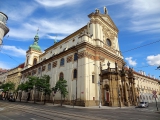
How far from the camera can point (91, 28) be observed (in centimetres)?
3284

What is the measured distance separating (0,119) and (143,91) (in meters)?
63.7

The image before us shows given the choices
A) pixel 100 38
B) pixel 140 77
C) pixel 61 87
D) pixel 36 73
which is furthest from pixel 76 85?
pixel 140 77

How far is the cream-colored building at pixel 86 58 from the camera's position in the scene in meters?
26.4

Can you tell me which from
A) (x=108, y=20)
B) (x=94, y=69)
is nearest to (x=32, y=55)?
(x=108, y=20)

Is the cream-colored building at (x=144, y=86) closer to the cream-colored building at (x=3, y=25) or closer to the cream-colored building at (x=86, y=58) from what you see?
the cream-colored building at (x=86, y=58)

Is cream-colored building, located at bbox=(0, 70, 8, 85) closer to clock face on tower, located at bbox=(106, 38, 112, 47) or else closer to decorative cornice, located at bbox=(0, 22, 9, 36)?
clock face on tower, located at bbox=(106, 38, 112, 47)

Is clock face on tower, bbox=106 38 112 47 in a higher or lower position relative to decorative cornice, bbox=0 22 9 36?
higher

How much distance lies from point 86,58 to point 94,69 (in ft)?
11.1

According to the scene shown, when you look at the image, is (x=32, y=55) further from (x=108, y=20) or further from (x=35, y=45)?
(x=108, y=20)

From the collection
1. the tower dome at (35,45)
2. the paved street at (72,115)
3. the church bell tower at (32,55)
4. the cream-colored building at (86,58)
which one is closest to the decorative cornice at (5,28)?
the paved street at (72,115)

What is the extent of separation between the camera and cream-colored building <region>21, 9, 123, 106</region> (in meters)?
26.4

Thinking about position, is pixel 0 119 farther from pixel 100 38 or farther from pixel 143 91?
pixel 143 91

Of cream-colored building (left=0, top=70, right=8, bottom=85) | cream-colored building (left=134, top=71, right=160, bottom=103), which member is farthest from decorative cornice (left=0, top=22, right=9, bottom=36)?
cream-colored building (left=0, top=70, right=8, bottom=85)

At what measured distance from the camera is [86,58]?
1086 inches
